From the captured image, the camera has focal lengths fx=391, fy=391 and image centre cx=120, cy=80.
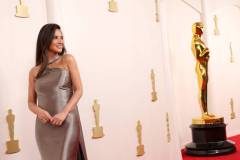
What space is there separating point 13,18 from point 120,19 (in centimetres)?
125

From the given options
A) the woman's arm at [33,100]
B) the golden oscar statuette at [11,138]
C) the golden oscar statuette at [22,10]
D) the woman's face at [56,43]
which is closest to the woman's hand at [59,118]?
the woman's arm at [33,100]

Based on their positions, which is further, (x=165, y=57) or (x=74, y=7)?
(x=165, y=57)

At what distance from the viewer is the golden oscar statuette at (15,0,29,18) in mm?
3047

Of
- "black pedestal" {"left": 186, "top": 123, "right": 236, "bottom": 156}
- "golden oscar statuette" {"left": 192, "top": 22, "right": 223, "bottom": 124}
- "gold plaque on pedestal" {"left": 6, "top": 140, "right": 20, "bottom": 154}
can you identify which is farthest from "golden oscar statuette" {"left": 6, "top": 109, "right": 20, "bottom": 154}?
"golden oscar statuette" {"left": 192, "top": 22, "right": 223, "bottom": 124}

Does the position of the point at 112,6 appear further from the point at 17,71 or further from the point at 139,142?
the point at 139,142

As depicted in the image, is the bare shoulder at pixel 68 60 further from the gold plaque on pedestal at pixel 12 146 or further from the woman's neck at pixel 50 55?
the gold plaque on pedestal at pixel 12 146

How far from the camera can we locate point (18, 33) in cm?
305

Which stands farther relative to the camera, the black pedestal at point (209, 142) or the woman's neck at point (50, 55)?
the black pedestal at point (209, 142)

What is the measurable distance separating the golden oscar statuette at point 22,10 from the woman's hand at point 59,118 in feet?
3.44

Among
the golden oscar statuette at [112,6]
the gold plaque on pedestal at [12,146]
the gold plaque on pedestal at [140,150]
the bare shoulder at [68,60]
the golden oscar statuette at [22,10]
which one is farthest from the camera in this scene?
the gold plaque on pedestal at [140,150]

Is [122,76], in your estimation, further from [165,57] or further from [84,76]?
[165,57]

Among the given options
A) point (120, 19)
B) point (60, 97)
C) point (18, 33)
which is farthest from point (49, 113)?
point (120, 19)

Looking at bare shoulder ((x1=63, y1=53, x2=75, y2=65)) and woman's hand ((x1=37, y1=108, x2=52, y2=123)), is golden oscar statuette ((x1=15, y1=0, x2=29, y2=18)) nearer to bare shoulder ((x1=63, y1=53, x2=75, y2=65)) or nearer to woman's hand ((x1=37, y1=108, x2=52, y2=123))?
bare shoulder ((x1=63, y1=53, x2=75, y2=65))

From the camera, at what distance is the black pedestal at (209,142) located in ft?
15.3
